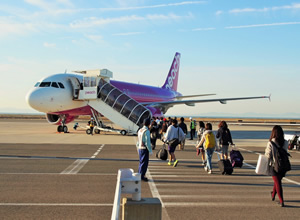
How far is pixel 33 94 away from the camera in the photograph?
2527 centimetres

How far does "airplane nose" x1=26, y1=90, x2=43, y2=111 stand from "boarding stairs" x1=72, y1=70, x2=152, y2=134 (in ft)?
9.98

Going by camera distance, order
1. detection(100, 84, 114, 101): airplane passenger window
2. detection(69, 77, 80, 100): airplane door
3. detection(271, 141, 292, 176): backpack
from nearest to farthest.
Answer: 1. detection(271, 141, 292, 176): backpack
2. detection(100, 84, 114, 101): airplane passenger window
3. detection(69, 77, 80, 100): airplane door

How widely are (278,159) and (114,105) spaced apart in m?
20.2

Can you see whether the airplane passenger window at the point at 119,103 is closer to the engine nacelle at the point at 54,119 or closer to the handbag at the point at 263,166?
the engine nacelle at the point at 54,119

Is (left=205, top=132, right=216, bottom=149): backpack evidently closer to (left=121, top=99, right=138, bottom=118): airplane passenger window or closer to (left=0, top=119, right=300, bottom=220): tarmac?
(left=0, top=119, right=300, bottom=220): tarmac

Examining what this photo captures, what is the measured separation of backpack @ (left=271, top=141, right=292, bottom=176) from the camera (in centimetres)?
700

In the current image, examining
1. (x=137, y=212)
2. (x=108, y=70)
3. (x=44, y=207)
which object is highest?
(x=108, y=70)

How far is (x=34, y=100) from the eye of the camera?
25.1 metres

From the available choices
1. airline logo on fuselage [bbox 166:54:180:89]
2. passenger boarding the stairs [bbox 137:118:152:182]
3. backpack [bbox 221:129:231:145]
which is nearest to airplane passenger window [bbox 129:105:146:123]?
backpack [bbox 221:129:231:145]

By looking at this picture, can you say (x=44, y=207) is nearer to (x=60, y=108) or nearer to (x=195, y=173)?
(x=195, y=173)

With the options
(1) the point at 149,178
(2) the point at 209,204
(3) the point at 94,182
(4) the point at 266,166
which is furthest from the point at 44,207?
(4) the point at 266,166

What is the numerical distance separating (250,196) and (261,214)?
148 cm

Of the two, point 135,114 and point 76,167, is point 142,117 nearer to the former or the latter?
point 135,114

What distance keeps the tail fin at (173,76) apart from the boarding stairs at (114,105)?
22.2 m
